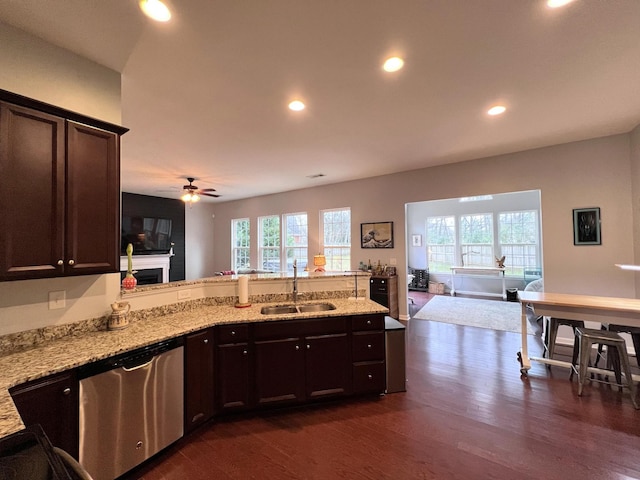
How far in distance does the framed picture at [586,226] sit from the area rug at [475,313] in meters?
1.80

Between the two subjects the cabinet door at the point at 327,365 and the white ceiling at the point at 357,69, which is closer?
the white ceiling at the point at 357,69

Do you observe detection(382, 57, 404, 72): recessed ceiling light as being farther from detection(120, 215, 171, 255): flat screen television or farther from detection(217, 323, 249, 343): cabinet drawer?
detection(120, 215, 171, 255): flat screen television

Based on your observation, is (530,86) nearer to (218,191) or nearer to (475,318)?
(475,318)

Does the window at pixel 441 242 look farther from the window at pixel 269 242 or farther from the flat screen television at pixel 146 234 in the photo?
the flat screen television at pixel 146 234

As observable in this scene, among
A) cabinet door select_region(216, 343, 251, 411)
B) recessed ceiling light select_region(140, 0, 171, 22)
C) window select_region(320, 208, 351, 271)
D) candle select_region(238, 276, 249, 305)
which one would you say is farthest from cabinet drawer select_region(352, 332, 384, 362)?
window select_region(320, 208, 351, 271)

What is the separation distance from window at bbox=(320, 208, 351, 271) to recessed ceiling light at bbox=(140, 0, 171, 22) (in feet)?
16.3

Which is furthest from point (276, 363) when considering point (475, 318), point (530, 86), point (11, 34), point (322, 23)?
point (475, 318)

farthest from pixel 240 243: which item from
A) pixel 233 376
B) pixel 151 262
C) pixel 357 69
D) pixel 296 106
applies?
pixel 357 69

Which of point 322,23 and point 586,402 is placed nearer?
point 322,23

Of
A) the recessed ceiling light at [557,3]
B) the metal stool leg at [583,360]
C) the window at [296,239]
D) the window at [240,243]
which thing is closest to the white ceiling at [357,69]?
the recessed ceiling light at [557,3]

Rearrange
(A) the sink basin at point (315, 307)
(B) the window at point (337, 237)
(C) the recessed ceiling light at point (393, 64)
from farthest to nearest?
(B) the window at point (337, 237) → (A) the sink basin at point (315, 307) → (C) the recessed ceiling light at point (393, 64)

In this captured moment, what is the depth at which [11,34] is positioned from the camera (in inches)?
67.2

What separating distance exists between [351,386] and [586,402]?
7.57ft

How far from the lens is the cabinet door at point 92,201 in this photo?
1769 millimetres
